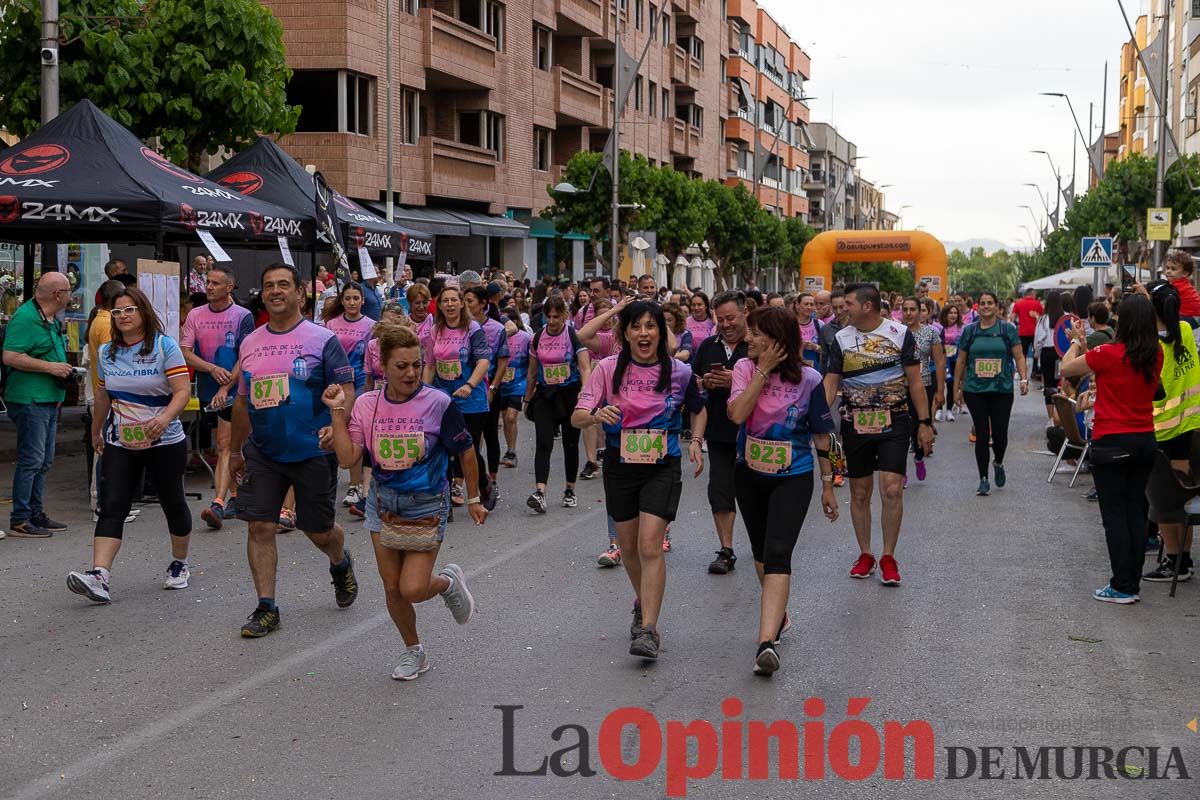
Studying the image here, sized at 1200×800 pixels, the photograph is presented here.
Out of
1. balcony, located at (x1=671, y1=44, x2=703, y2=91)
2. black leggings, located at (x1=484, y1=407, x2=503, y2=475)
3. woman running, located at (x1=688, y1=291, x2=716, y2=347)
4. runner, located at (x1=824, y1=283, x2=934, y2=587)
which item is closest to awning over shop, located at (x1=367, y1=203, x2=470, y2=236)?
woman running, located at (x1=688, y1=291, x2=716, y2=347)

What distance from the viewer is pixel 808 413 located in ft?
23.1

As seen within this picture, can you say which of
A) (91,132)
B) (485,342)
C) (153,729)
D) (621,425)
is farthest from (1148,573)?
(91,132)

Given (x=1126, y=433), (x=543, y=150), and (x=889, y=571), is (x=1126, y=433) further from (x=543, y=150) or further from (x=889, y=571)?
(x=543, y=150)

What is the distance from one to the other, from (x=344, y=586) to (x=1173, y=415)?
538 centimetres

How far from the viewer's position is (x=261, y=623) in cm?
734

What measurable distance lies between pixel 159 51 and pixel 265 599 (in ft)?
45.7

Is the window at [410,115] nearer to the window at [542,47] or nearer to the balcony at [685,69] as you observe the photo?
the window at [542,47]

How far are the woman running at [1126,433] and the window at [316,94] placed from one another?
26965 millimetres

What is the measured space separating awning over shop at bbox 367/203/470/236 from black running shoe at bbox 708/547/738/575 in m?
24.1

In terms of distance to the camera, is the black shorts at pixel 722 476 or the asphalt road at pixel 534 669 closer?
the asphalt road at pixel 534 669

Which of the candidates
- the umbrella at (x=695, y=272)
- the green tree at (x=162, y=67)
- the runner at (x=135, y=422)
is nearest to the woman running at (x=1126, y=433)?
the runner at (x=135, y=422)

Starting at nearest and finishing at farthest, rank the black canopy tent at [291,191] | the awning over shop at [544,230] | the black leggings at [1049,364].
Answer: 1. the black canopy tent at [291,191]
2. the black leggings at [1049,364]
3. the awning over shop at [544,230]

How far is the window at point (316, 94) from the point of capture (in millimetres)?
32844

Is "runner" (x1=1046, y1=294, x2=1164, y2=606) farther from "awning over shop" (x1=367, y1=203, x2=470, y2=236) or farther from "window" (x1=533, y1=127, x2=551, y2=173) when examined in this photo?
"window" (x1=533, y1=127, x2=551, y2=173)
